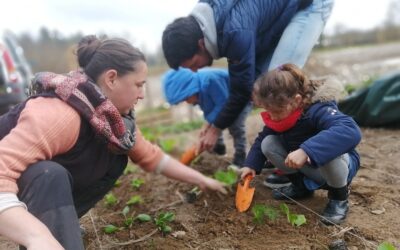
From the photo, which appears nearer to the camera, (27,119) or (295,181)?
(27,119)

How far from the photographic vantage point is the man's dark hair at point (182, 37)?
266 cm

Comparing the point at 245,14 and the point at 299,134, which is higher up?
the point at 245,14

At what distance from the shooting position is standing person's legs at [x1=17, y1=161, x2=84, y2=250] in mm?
1628

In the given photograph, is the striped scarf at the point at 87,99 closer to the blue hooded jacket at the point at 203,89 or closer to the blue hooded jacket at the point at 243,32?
the blue hooded jacket at the point at 243,32

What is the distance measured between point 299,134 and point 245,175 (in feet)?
A: 1.30

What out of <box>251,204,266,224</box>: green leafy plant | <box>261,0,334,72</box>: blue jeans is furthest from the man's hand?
<box>251,204,266,224</box>: green leafy plant

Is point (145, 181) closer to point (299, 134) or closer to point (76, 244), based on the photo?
point (299, 134)

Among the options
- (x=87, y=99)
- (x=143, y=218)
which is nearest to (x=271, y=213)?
(x=143, y=218)

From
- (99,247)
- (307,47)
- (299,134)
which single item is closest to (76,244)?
(99,247)

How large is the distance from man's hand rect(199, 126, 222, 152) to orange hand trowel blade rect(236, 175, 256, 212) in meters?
0.59

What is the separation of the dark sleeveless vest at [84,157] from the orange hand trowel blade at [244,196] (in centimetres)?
74

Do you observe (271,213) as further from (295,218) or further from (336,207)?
(336,207)

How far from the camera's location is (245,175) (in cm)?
252

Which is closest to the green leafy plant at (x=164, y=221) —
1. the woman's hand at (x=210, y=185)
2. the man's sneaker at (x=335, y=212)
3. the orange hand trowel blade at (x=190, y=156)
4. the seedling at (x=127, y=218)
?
the seedling at (x=127, y=218)
